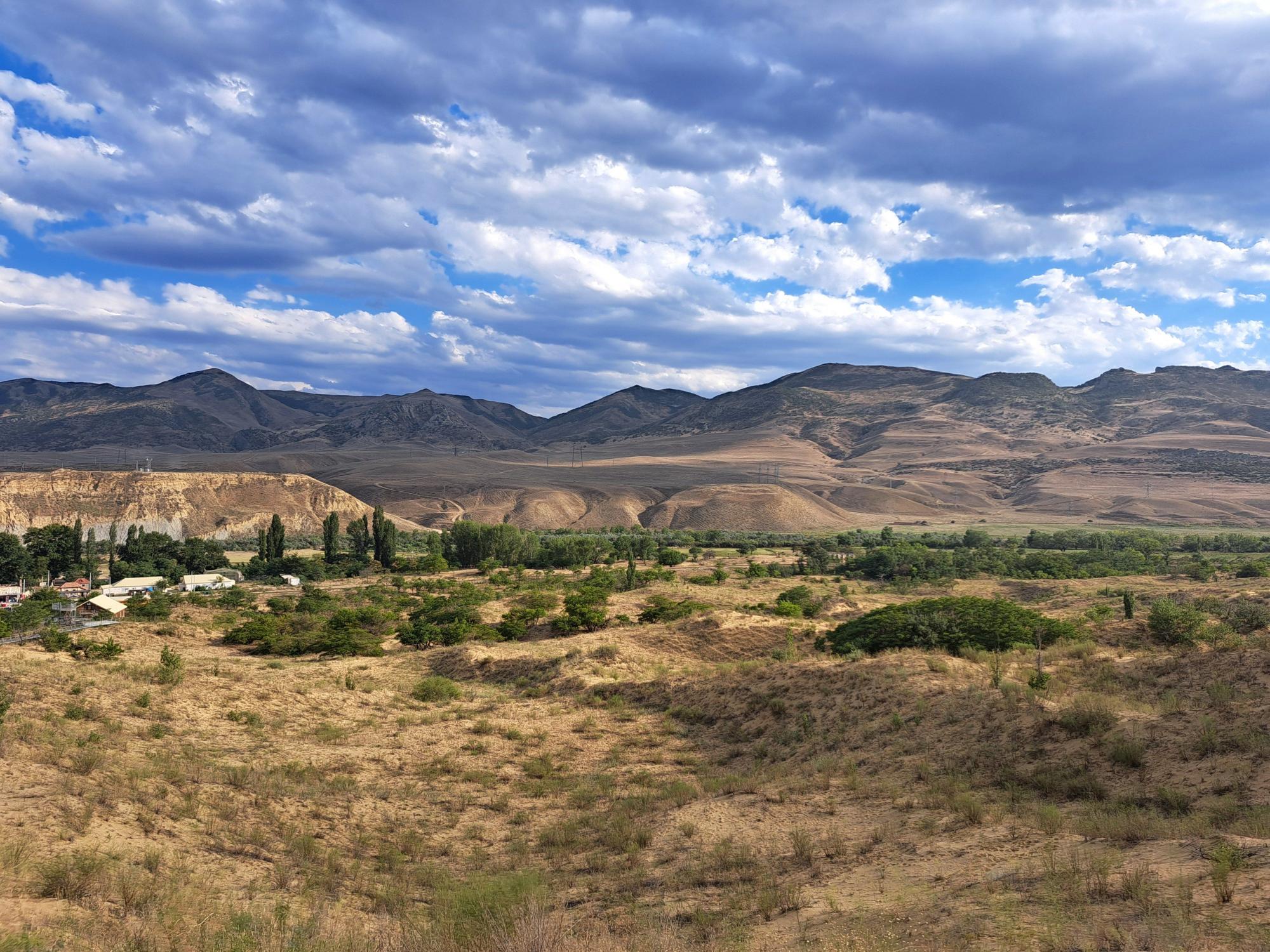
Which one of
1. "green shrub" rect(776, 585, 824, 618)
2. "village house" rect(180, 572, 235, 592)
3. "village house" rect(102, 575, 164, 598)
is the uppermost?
"green shrub" rect(776, 585, 824, 618)

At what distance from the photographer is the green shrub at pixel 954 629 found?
27984 millimetres

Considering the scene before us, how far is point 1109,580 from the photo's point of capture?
58156 millimetres

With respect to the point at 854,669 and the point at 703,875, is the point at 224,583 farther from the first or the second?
the point at 703,875

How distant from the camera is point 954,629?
28922mm

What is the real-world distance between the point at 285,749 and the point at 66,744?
485 centimetres

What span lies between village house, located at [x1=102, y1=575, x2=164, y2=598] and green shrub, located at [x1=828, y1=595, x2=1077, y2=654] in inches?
2107

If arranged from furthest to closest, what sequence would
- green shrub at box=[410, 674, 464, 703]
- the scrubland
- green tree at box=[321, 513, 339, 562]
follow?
green tree at box=[321, 513, 339, 562]
green shrub at box=[410, 674, 464, 703]
the scrubland

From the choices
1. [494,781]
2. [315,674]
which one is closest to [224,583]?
[315,674]

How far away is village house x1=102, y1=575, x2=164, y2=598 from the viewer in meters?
60.4

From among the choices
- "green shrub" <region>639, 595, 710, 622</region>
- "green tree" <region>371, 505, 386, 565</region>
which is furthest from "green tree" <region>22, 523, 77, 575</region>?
"green shrub" <region>639, 595, 710, 622</region>

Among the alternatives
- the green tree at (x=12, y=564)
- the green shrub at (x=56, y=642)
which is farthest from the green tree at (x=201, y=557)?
the green shrub at (x=56, y=642)

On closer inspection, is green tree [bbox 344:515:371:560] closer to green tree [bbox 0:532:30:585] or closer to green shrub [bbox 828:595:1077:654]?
green tree [bbox 0:532:30:585]

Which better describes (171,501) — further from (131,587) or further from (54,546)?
(131,587)

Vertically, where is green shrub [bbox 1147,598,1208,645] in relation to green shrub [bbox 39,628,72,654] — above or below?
above
